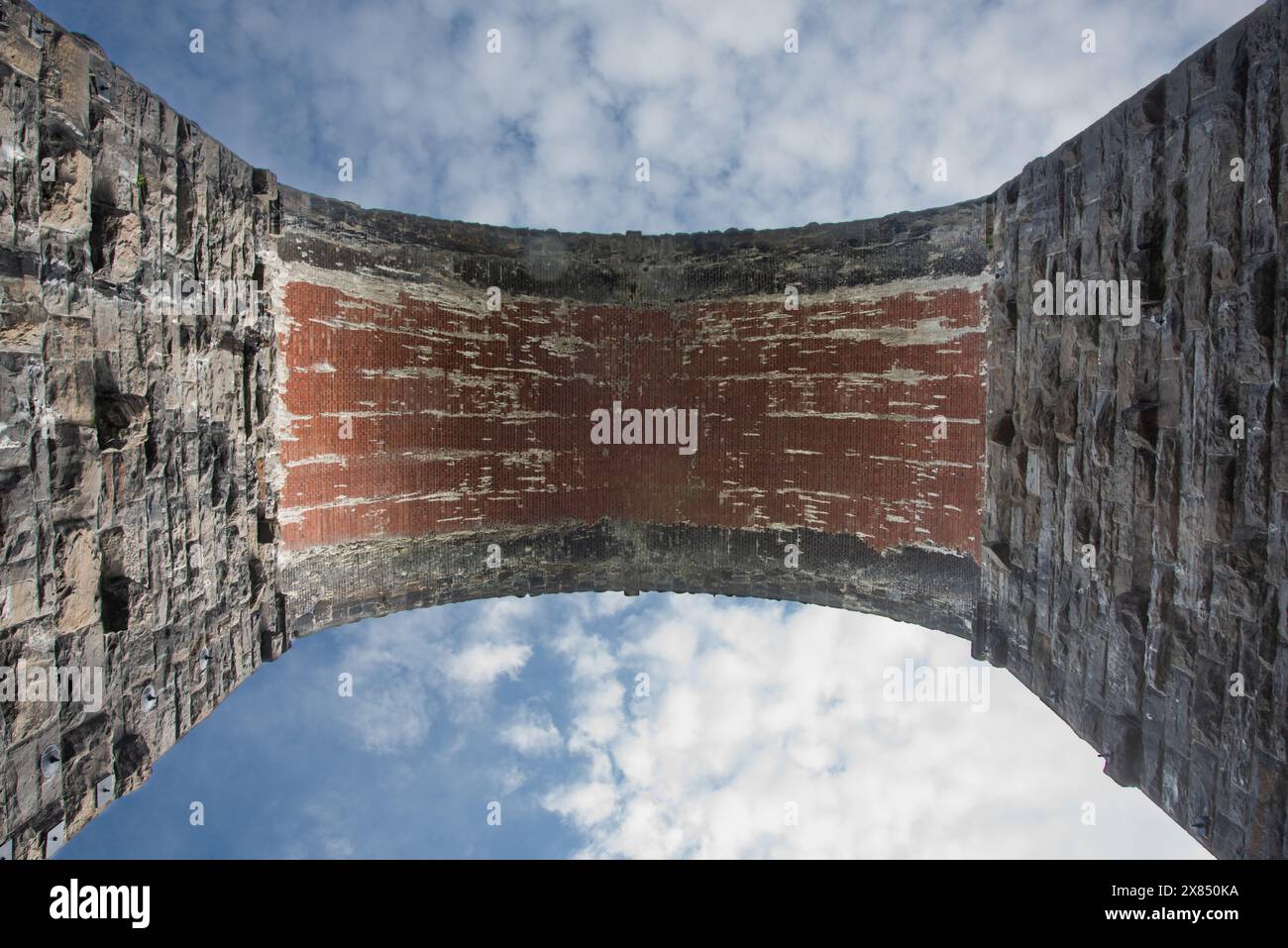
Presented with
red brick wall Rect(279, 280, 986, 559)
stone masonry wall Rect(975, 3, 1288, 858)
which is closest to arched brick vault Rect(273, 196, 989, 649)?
red brick wall Rect(279, 280, 986, 559)

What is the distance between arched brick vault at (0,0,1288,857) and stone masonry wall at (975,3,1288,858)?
2 centimetres

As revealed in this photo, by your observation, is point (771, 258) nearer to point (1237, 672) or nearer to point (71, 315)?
point (1237, 672)

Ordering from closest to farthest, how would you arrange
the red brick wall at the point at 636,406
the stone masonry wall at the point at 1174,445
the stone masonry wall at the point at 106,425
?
1. the stone masonry wall at the point at 1174,445
2. the stone masonry wall at the point at 106,425
3. the red brick wall at the point at 636,406

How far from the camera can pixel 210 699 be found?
5328 mm

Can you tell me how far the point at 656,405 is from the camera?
810 cm

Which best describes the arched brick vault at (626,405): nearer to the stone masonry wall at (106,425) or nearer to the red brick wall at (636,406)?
the red brick wall at (636,406)

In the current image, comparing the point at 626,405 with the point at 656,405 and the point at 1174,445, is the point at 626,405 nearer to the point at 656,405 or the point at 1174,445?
the point at 656,405

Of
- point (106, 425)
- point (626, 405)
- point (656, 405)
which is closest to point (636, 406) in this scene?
point (626, 405)

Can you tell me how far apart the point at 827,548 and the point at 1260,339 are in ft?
15.7

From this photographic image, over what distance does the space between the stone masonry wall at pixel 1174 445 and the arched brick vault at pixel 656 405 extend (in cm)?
2

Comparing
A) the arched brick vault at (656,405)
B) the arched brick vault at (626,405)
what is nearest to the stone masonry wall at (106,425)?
the arched brick vault at (656,405)

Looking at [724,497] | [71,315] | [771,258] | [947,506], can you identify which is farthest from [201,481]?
[947,506]

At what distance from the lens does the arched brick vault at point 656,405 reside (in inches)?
139

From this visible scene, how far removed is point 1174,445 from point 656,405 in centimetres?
506
